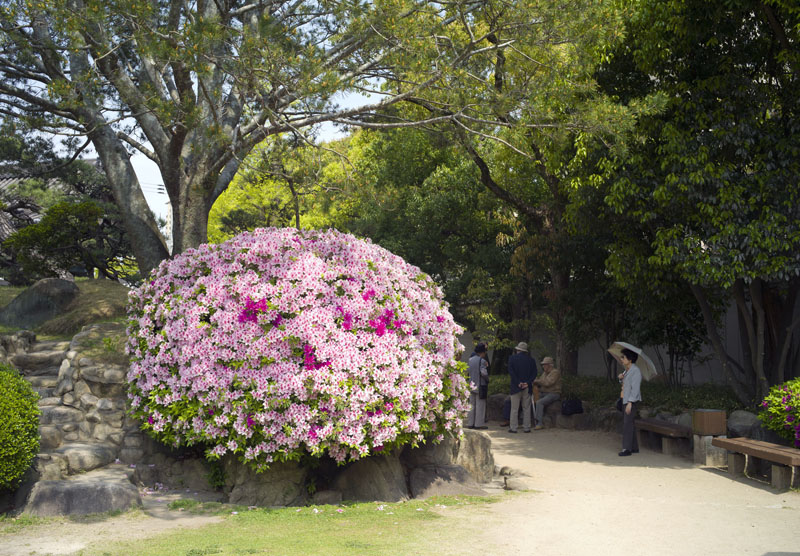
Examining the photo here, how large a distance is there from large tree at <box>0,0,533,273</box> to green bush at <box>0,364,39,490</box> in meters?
3.89

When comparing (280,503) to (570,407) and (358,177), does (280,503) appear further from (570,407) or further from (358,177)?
(570,407)

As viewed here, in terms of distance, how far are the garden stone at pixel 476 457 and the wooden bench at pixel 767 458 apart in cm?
311

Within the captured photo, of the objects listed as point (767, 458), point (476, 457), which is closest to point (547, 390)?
point (476, 457)

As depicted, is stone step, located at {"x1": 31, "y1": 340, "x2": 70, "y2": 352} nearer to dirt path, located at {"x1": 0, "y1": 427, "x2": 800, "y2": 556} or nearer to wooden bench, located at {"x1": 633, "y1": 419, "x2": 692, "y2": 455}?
dirt path, located at {"x1": 0, "y1": 427, "x2": 800, "y2": 556}

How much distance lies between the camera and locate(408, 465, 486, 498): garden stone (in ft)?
26.5

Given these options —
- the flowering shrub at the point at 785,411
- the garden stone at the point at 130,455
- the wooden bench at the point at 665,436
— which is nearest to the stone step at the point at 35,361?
the garden stone at the point at 130,455

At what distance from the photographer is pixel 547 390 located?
46.7 feet

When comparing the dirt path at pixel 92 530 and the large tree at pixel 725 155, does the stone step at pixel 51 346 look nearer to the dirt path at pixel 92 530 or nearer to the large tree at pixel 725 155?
the dirt path at pixel 92 530

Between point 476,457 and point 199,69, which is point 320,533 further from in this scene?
point 199,69

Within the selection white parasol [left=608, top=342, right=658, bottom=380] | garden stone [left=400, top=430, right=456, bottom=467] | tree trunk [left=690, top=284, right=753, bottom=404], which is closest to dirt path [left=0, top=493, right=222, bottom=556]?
garden stone [left=400, top=430, right=456, bottom=467]

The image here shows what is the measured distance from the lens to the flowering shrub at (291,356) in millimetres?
7168

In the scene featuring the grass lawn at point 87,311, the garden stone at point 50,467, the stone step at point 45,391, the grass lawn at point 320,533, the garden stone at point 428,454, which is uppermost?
the grass lawn at point 87,311

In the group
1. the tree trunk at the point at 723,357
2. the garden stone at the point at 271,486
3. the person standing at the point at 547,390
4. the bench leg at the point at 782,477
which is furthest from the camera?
the person standing at the point at 547,390

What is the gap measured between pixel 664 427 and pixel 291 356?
6392 mm
